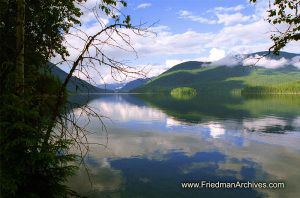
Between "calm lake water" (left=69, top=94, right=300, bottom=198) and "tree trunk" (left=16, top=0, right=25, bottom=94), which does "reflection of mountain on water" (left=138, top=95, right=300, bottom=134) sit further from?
"tree trunk" (left=16, top=0, right=25, bottom=94)

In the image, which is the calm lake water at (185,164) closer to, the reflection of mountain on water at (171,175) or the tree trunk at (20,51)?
the reflection of mountain on water at (171,175)

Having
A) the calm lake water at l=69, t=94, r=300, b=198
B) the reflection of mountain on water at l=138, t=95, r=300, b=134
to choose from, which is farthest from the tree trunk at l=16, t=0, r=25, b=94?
the reflection of mountain on water at l=138, t=95, r=300, b=134

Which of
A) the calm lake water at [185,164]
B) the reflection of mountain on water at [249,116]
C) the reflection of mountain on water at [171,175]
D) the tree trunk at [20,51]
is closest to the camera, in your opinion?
the tree trunk at [20,51]

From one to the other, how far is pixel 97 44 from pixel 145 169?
1458 centimetres

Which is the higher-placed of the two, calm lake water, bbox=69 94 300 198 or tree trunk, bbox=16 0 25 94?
tree trunk, bbox=16 0 25 94

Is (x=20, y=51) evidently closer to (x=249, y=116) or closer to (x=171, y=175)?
(x=171, y=175)

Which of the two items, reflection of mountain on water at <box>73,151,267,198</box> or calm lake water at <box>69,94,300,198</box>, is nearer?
reflection of mountain on water at <box>73,151,267,198</box>

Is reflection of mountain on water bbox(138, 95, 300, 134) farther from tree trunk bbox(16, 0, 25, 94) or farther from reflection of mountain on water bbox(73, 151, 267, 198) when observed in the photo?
tree trunk bbox(16, 0, 25, 94)

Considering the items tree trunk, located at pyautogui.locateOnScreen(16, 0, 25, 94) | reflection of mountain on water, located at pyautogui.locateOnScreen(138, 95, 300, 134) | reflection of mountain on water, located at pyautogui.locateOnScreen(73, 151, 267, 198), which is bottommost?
reflection of mountain on water, located at pyautogui.locateOnScreen(73, 151, 267, 198)

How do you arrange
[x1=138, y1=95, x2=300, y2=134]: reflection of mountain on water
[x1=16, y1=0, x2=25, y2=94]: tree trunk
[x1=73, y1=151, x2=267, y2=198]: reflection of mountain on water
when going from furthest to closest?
[x1=138, y1=95, x2=300, y2=134]: reflection of mountain on water < [x1=73, y1=151, x2=267, y2=198]: reflection of mountain on water < [x1=16, y1=0, x2=25, y2=94]: tree trunk

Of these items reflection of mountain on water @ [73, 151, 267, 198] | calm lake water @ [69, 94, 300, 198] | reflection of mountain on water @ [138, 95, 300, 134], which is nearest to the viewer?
reflection of mountain on water @ [73, 151, 267, 198]

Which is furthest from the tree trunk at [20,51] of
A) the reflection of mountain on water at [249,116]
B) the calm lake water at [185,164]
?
the reflection of mountain on water at [249,116]

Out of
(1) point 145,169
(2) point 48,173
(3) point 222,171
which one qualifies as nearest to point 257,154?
(3) point 222,171

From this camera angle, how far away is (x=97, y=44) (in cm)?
902
